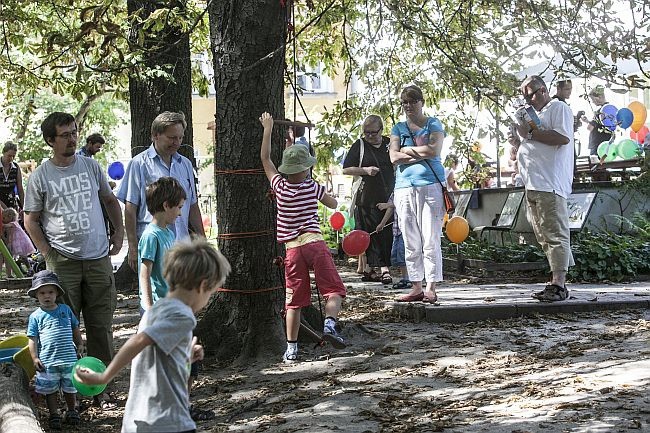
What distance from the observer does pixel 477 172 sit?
15.3 metres

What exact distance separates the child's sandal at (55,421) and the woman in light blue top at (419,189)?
4.30m

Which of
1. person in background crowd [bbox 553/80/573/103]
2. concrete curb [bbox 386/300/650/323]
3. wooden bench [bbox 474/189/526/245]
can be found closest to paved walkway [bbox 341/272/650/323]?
concrete curb [bbox 386/300/650/323]

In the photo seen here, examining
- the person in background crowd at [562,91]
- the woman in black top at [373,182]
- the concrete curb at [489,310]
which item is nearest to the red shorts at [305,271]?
the concrete curb at [489,310]

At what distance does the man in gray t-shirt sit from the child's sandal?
0.75m

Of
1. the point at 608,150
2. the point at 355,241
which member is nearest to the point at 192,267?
the point at 355,241

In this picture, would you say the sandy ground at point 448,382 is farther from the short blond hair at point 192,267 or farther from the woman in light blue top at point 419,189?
the short blond hair at point 192,267

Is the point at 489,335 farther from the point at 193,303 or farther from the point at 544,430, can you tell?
the point at 193,303

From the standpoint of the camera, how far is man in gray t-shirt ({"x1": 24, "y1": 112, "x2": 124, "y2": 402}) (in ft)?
23.6

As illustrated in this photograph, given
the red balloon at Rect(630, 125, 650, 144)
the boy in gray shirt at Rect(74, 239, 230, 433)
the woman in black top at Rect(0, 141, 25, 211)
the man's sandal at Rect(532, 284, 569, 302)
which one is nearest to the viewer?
the boy in gray shirt at Rect(74, 239, 230, 433)

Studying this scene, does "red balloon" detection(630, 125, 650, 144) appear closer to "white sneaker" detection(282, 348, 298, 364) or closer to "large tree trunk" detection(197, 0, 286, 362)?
"large tree trunk" detection(197, 0, 286, 362)

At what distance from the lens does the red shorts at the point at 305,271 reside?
26.8ft

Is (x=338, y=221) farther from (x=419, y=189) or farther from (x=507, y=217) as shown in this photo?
(x=419, y=189)

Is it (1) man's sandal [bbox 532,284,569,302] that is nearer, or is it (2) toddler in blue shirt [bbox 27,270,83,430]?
(2) toddler in blue shirt [bbox 27,270,83,430]

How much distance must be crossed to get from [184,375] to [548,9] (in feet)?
23.0
